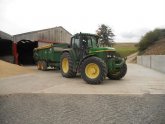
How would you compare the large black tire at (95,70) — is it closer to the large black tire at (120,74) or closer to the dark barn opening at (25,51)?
the large black tire at (120,74)

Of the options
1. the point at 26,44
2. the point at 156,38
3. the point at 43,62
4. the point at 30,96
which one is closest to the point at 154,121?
the point at 30,96

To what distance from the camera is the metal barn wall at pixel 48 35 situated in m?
28.0

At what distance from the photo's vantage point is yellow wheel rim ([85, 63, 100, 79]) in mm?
11438

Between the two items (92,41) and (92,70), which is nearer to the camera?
(92,70)

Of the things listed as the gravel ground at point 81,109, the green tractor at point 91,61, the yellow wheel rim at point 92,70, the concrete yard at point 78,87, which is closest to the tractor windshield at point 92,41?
the green tractor at point 91,61

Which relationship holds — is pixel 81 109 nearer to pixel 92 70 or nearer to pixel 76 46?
pixel 92 70

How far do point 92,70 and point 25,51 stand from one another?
1662 centimetres

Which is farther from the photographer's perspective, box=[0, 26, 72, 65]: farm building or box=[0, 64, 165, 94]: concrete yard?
box=[0, 26, 72, 65]: farm building

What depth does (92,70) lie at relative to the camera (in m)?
11.5

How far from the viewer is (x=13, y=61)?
23078 millimetres

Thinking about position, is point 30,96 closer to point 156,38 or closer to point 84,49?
point 84,49

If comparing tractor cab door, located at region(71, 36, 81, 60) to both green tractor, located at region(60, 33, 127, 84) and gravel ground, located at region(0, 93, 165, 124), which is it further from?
gravel ground, located at region(0, 93, 165, 124)

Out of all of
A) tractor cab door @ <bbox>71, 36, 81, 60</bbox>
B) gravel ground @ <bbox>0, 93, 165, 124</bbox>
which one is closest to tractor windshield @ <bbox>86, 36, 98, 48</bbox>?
tractor cab door @ <bbox>71, 36, 81, 60</bbox>

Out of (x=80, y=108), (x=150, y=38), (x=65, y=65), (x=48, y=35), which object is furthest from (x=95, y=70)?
(x=150, y=38)
